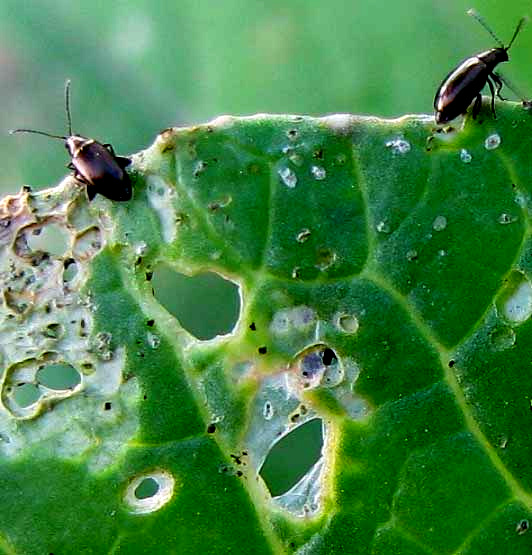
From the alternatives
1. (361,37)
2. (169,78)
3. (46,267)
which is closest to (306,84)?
(361,37)

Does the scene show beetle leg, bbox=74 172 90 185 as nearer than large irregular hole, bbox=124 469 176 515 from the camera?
No

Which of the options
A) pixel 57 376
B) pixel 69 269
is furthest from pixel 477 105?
pixel 57 376

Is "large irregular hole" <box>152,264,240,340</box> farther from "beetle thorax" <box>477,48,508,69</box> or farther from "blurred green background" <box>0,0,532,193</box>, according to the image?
"beetle thorax" <box>477,48,508,69</box>

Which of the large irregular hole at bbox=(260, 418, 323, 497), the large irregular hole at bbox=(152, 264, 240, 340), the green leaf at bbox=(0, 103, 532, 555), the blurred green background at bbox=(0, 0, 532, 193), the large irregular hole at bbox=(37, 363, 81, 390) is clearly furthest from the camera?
the blurred green background at bbox=(0, 0, 532, 193)

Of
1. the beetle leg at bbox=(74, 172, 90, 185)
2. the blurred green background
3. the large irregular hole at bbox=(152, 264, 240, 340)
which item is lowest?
the beetle leg at bbox=(74, 172, 90, 185)

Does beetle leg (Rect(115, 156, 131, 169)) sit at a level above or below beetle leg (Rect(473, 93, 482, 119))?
above

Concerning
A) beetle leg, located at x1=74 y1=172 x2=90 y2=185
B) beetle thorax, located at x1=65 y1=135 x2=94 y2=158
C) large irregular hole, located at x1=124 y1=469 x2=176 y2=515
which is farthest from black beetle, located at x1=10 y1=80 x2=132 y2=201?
large irregular hole, located at x1=124 y1=469 x2=176 y2=515

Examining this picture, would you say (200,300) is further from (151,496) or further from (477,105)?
(477,105)
